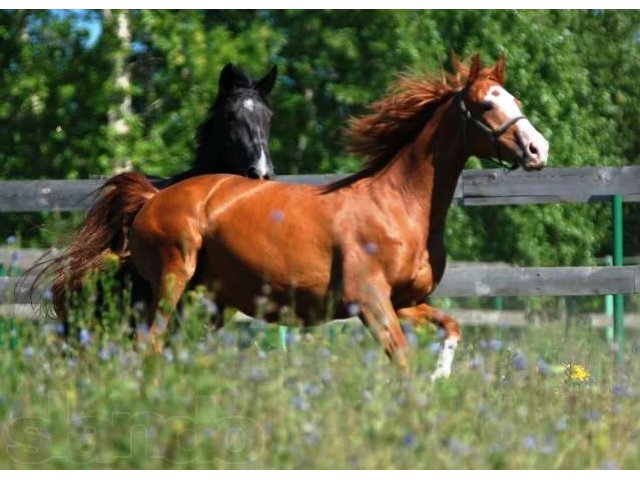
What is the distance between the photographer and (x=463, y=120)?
268 inches

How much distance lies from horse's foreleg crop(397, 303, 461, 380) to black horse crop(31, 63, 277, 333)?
1.61 m

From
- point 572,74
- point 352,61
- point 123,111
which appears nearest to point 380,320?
point 123,111

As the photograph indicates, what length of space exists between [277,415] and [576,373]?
2087 mm

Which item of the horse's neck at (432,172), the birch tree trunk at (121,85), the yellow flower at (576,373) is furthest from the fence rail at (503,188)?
the birch tree trunk at (121,85)

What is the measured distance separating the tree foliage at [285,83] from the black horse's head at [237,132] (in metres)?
5.98

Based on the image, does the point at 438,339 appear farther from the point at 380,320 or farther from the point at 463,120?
the point at 463,120

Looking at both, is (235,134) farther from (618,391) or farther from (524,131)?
(618,391)

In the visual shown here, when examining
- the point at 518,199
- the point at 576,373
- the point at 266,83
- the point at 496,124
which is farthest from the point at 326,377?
the point at 518,199

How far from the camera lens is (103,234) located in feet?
25.0

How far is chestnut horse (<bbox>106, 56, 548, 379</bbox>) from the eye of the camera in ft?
21.8

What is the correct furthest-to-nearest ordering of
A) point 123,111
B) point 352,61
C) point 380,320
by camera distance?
point 352,61 < point 123,111 < point 380,320

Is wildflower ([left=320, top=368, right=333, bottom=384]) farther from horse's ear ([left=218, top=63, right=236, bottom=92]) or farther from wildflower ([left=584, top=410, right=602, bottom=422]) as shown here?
horse's ear ([left=218, top=63, right=236, bottom=92])

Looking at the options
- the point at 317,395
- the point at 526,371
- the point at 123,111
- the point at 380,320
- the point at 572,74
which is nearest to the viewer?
the point at 317,395

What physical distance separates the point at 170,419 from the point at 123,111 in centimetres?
1105
